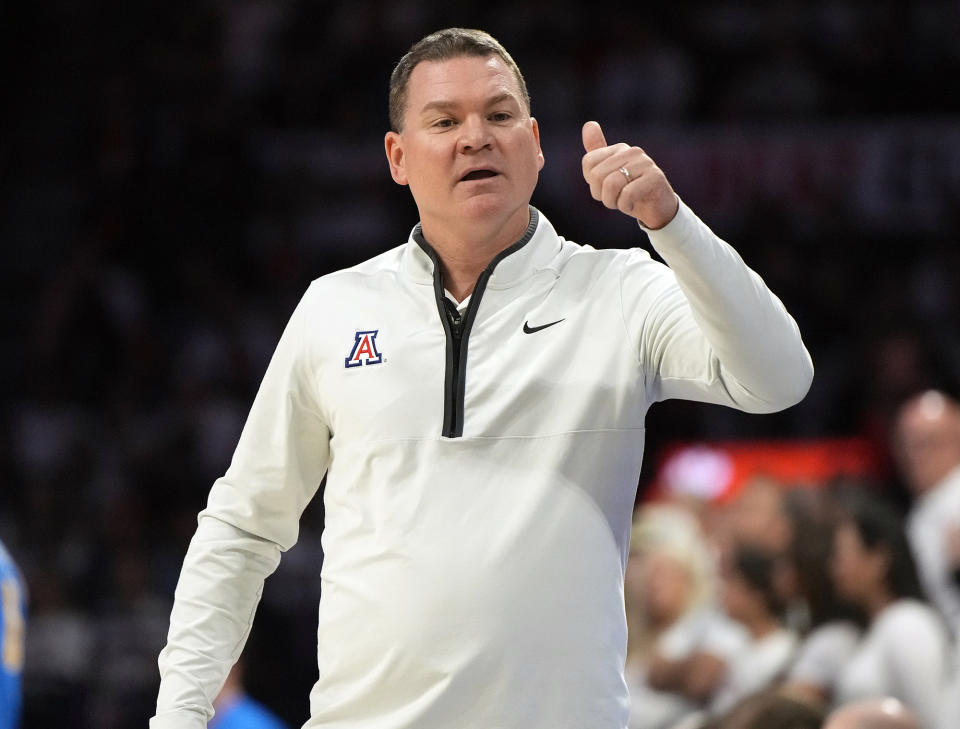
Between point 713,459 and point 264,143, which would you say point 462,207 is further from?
point 264,143

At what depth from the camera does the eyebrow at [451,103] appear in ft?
8.86

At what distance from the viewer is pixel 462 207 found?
106 inches

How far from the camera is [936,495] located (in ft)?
17.6

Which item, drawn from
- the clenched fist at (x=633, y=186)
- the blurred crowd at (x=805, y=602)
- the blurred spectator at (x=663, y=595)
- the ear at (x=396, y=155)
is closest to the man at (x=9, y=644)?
the blurred crowd at (x=805, y=602)

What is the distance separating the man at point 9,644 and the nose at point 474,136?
8.00ft

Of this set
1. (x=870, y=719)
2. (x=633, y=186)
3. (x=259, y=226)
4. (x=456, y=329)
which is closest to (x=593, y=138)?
(x=633, y=186)

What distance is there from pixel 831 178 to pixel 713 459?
7.90ft

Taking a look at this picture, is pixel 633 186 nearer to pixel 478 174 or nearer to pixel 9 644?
pixel 478 174

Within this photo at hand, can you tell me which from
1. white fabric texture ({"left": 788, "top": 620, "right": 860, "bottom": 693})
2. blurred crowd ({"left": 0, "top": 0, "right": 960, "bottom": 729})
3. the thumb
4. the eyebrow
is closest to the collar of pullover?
the eyebrow

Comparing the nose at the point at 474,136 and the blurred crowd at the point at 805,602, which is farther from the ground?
the nose at the point at 474,136

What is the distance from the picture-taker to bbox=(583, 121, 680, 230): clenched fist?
87.3 inches

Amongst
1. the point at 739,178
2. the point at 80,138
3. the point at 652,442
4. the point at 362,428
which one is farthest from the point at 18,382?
the point at 362,428

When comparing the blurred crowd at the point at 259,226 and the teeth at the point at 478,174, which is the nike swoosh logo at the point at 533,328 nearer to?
the teeth at the point at 478,174

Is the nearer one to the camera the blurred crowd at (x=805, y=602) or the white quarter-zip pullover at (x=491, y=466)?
the white quarter-zip pullover at (x=491, y=466)
